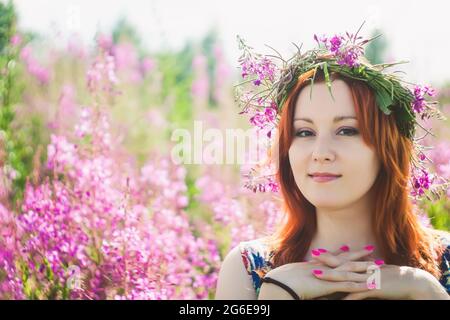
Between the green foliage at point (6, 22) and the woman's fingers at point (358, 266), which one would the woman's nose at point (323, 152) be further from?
the green foliage at point (6, 22)

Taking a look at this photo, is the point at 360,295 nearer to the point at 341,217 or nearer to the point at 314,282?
the point at 314,282

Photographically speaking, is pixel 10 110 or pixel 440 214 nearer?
pixel 440 214

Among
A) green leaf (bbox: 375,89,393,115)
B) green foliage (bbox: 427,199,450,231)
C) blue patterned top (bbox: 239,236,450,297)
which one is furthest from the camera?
green foliage (bbox: 427,199,450,231)

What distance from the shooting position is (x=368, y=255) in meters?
1.86

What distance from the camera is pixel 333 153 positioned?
5.84ft

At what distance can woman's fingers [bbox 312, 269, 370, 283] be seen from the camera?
5.58 ft

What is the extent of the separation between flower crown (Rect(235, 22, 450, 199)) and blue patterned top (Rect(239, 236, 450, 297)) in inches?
7.4

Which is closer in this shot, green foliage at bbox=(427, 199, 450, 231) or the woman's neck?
the woman's neck

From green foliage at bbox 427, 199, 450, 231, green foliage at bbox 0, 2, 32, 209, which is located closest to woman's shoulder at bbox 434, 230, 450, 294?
green foliage at bbox 427, 199, 450, 231

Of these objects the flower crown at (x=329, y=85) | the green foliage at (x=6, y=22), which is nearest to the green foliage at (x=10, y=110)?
the green foliage at (x=6, y=22)

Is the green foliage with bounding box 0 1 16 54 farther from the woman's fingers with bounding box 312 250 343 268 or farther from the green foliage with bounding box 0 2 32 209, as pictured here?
the woman's fingers with bounding box 312 250 343 268

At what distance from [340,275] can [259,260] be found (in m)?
0.31

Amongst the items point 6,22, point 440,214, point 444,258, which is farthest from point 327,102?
point 6,22
